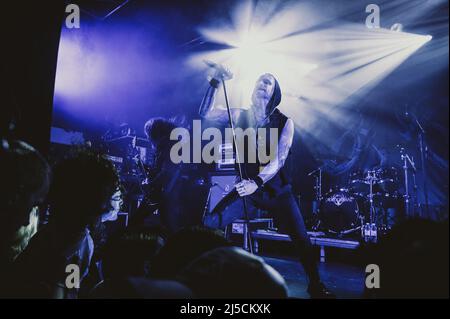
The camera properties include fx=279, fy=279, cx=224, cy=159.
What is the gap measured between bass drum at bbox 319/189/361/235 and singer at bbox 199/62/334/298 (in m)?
3.47

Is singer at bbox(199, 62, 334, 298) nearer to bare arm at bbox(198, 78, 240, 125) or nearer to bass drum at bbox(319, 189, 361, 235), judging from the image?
bare arm at bbox(198, 78, 240, 125)

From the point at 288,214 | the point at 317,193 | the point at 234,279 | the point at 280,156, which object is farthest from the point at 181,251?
the point at 317,193

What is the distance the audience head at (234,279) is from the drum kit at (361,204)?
499 centimetres

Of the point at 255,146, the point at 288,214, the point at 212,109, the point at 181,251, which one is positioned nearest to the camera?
the point at 181,251

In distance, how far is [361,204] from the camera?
625cm

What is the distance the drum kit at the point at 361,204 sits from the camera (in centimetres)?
583

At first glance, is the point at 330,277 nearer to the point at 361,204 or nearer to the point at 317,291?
the point at 317,291

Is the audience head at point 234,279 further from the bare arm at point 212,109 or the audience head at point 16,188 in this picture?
the bare arm at point 212,109

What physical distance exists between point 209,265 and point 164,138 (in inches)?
110

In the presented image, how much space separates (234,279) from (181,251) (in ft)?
1.80

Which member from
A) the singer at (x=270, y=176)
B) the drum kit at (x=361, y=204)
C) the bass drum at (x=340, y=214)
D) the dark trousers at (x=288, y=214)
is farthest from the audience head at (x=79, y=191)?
the bass drum at (x=340, y=214)

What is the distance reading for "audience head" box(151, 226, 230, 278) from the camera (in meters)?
1.59

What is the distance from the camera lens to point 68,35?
4168 mm
